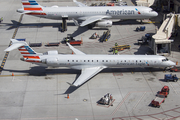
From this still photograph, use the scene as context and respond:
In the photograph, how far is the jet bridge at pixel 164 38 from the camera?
185ft

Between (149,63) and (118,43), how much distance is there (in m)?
16.4

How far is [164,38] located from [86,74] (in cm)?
2104

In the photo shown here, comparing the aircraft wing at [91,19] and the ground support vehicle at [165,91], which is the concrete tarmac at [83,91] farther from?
the aircraft wing at [91,19]

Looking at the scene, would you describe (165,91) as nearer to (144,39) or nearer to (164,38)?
(164,38)

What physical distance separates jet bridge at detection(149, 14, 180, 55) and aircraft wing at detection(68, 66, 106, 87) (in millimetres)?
14903

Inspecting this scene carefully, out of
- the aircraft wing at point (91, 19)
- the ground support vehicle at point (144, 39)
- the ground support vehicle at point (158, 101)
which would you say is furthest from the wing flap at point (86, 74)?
the aircraft wing at point (91, 19)

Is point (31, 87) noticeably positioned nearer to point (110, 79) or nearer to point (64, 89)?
point (64, 89)

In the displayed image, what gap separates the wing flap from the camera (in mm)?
45088

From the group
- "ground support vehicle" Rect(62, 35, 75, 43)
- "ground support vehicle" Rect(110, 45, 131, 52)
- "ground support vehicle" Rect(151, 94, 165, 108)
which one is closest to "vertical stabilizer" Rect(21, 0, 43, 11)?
"ground support vehicle" Rect(62, 35, 75, 43)

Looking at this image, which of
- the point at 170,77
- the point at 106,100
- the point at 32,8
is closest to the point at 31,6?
the point at 32,8

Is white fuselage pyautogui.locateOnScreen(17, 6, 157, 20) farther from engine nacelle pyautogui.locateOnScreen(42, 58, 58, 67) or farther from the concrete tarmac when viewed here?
engine nacelle pyautogui.locateOnScreen(42, 58, 58, 67)

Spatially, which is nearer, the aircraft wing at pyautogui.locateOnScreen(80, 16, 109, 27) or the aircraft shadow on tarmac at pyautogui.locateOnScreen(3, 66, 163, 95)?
the aircraft shadow on tarmac at pyautogui.locateOnScreen(3, 66, 163, 95)

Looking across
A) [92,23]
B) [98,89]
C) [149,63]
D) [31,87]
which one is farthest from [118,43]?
[31,87]

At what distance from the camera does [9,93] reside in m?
44.3
